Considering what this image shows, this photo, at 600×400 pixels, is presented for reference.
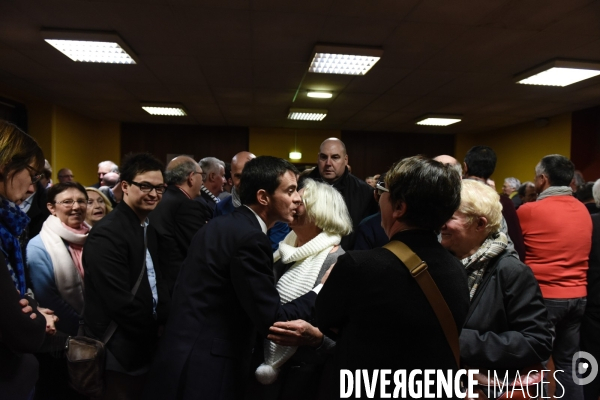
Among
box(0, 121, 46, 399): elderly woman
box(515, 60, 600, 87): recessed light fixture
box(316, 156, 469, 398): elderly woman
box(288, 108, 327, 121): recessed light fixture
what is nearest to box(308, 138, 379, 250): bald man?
box(316, 156, 469, 398): elderly woman

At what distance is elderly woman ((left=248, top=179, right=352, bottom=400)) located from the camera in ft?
5.85

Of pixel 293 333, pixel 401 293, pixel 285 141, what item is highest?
pixel 285 141

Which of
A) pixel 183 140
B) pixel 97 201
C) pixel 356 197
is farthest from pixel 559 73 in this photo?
pixel 183 140

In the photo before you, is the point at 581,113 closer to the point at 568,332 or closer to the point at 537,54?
the point at 537,54

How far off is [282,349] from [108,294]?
79 cm

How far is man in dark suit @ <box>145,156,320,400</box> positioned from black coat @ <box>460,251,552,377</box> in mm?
610

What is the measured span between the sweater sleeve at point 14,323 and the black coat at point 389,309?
2.84 ft

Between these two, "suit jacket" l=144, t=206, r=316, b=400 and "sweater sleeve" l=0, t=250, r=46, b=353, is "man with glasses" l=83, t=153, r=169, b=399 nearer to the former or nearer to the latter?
"suit jacket" l=144, t=206, r=316, b=400

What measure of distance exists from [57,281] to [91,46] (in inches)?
128

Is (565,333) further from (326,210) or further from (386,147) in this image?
(386,147)

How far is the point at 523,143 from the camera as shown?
8.78 metres

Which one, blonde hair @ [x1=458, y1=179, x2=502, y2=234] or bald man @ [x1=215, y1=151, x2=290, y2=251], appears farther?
Answer: bald man @ [x1=215, y1=151, x2=290, y2=251]

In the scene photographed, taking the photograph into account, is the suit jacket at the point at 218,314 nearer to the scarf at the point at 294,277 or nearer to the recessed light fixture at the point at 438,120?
the scarf at the point at 294,277

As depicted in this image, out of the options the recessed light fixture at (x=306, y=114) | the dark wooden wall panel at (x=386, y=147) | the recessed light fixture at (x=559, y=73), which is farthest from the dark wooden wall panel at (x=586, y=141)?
the recessed light fixture at (x=306, y=114)
